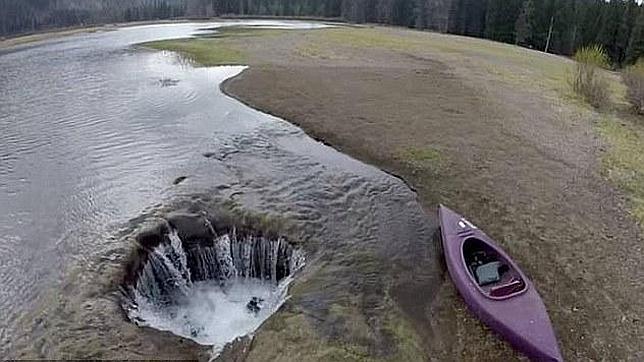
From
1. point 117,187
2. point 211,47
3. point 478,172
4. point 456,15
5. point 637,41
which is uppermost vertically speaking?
point 456,15

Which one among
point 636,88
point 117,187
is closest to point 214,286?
point 117,187

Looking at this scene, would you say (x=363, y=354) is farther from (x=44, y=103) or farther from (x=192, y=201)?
(x=44, y=103)

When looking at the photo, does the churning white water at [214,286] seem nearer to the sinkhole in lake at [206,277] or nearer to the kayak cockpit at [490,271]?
the sinkhole in lake at [206,277]

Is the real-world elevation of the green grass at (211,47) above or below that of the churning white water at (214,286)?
above

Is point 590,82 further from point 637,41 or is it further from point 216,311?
point 216,311

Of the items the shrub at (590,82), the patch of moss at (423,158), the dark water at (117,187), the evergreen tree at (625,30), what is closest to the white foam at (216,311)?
the dark water at (117,187)
